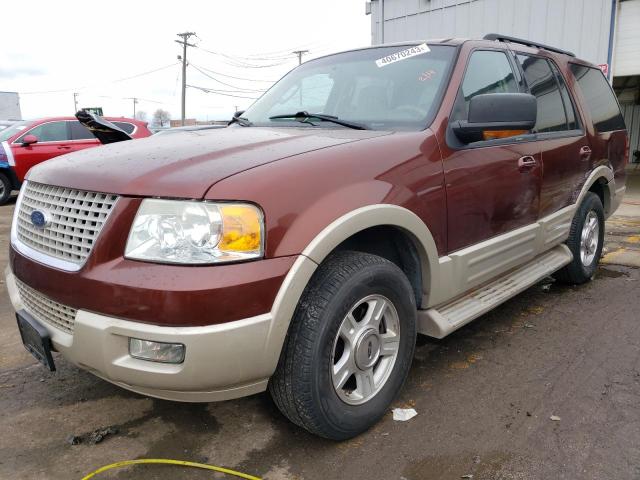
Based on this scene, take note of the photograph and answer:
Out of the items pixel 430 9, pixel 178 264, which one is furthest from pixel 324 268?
pixel 430 9

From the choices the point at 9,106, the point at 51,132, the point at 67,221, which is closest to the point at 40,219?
the point at 67,221

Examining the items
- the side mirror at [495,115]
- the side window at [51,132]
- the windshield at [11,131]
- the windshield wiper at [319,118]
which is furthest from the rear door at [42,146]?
the side mirror at [495,115]

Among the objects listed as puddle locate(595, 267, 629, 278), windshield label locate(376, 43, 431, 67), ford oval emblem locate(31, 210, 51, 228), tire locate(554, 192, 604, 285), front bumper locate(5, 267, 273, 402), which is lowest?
puddle locate(595, 267, 629, 278)

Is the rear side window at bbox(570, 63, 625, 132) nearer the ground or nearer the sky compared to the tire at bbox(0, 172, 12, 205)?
nearer the sky

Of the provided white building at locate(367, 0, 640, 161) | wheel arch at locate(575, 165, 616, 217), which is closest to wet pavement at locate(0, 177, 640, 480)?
wheel arch at locate(575, 165, 616, 217)

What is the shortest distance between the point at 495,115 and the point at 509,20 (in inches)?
416

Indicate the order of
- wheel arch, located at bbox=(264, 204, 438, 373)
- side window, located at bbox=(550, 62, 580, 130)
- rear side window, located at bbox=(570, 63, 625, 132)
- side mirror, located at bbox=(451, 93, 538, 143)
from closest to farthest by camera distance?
1. wheel arch, located at bbox=(264, 204, 438, 373)
2. side mirror, located at bbox=(451, 93, 538, 143)
3. side window, located at bbox=(550, 62, 580, 130)
4. rear side window, located at bbox=(570, 63, 625, 132)

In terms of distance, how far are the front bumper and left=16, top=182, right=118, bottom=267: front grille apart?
0.27 metres

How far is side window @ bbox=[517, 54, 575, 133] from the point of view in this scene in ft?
11.8

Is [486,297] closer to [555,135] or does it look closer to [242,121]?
[555,135]

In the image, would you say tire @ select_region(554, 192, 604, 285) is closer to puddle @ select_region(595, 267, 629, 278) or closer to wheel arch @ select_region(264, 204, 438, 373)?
puddle @ select_region(595, 267, 629, 278)

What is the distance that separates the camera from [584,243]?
14.8ft

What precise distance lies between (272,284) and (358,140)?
0.88m

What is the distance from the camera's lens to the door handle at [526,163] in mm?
3211
